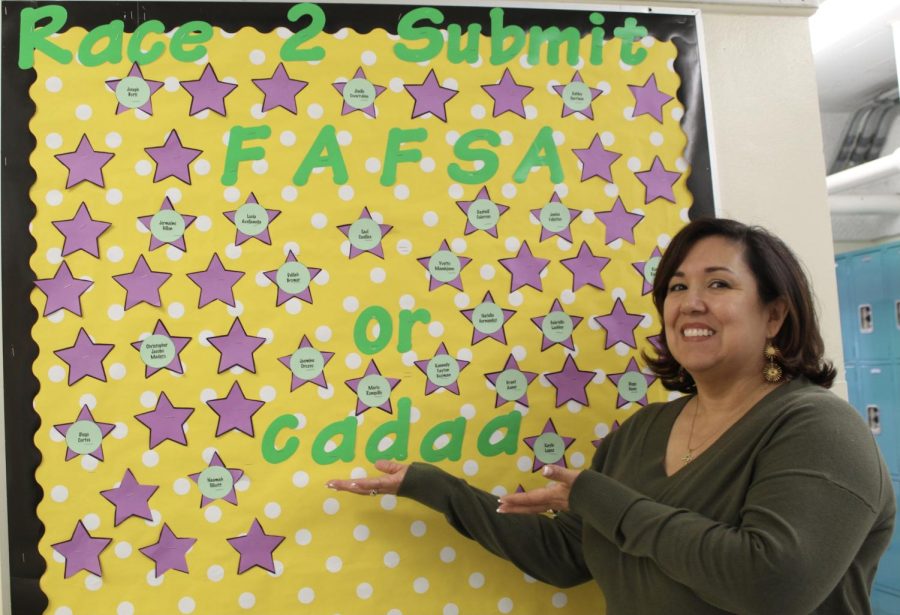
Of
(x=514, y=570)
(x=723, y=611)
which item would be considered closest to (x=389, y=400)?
(x=514, y=570)

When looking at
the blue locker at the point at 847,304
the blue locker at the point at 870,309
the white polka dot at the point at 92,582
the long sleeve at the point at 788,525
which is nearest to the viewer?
the long sleeve at the point at 788,525

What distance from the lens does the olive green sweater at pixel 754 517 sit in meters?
1.14

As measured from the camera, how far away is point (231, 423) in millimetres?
1654

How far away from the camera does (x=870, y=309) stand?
198 inches

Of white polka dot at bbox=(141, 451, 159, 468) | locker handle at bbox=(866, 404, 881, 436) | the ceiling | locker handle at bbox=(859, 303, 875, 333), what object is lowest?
locker handle at bbox=(866, 404, 881, 436)

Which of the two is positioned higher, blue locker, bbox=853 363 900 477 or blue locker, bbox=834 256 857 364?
blue locker, bbox=834 256 857 364

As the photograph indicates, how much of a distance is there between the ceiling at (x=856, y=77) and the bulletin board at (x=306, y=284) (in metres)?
2.06

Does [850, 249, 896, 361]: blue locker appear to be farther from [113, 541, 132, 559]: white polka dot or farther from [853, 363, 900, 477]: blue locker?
[113, 541, 132, 559]: white polka dot

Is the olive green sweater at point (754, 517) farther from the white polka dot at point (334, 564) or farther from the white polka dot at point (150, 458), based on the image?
the white polka dot at point (150, 458)

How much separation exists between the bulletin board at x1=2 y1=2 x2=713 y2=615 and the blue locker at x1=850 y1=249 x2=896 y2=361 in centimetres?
374

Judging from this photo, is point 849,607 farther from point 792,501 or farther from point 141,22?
point 141,22

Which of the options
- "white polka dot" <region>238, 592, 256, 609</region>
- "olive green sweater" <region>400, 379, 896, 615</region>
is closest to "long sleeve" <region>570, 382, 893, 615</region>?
"olive green sweater" <region>400, 379, 896, 615</region>

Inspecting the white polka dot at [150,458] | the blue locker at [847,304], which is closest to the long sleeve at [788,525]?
the white polka dot at [150,458]

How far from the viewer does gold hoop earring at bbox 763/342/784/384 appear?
1398 mm
